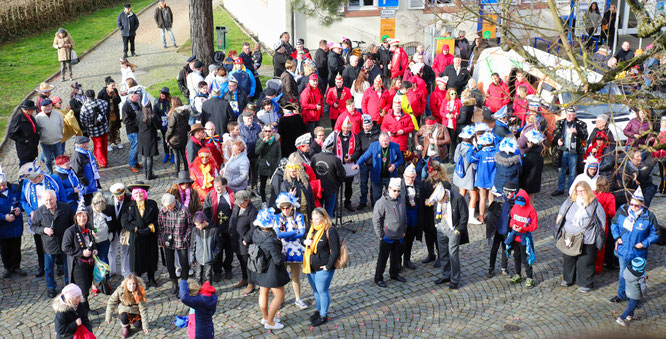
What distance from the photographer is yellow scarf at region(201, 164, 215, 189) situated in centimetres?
1176

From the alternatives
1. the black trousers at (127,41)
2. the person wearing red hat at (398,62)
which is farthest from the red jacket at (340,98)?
the black trousers at (127,41)

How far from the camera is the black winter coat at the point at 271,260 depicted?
905cm

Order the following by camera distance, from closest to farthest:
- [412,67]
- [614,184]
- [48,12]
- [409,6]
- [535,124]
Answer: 1. [614,184]
2. [535,124]
3. [412,67]
4. [409,6]
5. [48,12]

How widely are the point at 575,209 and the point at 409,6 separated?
616 inches

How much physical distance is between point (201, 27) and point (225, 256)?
10962 millimetres

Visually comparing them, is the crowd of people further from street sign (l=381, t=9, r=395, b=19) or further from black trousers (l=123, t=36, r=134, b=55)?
black trousers (l=123, t=36, r=134, b=55)

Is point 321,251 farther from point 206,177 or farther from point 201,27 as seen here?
point 201,27

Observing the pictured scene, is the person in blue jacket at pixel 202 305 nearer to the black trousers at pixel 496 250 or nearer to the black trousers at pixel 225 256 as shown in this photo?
the black trousers at pixel 225 256

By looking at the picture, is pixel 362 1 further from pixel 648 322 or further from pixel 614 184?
pixel 648 322

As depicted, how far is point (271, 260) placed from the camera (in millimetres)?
9086

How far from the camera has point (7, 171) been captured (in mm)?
15117

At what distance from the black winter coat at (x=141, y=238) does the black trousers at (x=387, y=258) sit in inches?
126

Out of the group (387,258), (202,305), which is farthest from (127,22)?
(202,305)

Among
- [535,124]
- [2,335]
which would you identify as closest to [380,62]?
[535,124]
